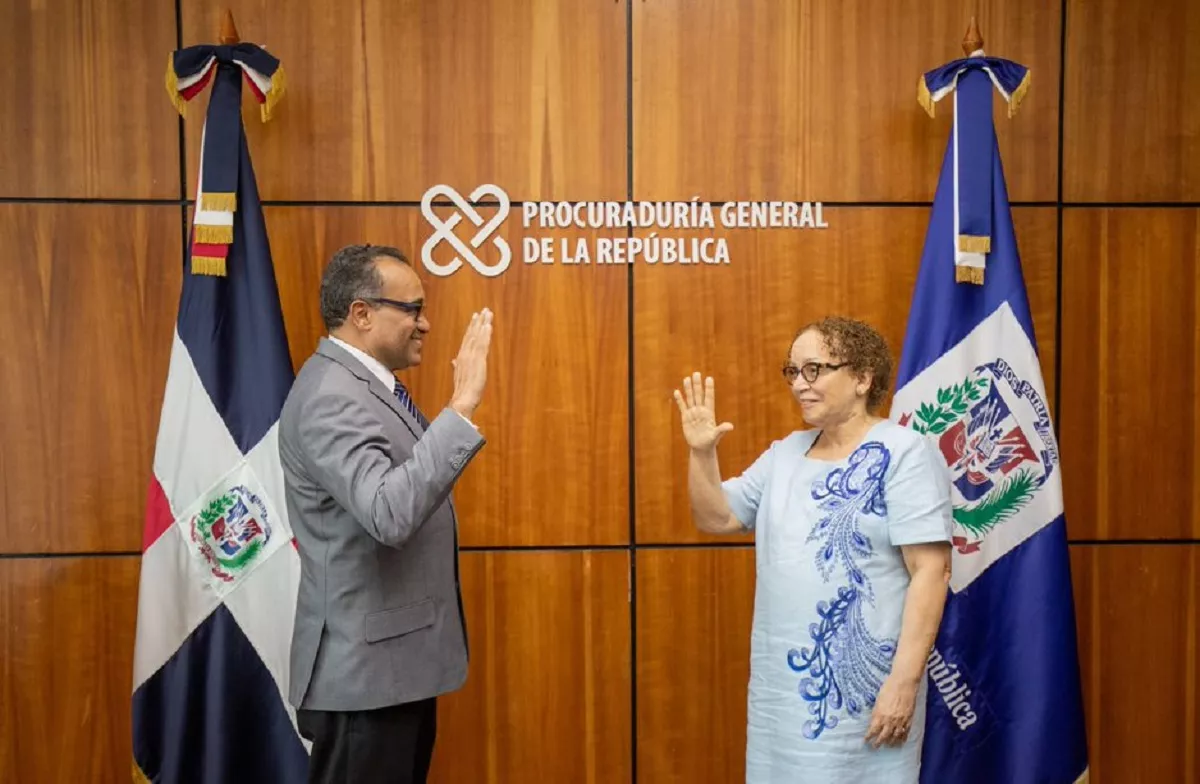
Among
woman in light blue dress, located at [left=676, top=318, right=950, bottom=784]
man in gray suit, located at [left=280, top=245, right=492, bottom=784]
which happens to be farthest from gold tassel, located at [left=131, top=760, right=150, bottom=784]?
woman in light blue dress, located at [left=676, top=318, right=950, bottom=784]

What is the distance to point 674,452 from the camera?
3031 millimetres

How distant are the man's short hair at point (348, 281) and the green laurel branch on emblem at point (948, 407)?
1621 mm

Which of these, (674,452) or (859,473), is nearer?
(859,473)

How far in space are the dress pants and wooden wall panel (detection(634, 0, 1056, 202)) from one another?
1.80m

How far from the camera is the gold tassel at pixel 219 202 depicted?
2.66 metres

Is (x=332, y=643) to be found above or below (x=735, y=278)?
below

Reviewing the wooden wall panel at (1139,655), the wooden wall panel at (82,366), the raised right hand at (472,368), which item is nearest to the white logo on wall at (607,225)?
the wooden wall panel at (82,366)

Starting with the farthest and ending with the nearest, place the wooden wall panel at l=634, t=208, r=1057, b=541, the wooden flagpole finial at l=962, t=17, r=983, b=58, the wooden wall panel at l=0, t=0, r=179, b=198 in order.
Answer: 1. the wooden wall panel at l=634, t=208, r=1057, b=541
2. the wooden wall panel at l=0, t=0, r=179, b=198
3. the wooden flagpole finial at l=962, t=17, r=983, b=58

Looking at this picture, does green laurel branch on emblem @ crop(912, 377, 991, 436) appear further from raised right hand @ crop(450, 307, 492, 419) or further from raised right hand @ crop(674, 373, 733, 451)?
raised right hand @ crop(450, 307, 492, 419)

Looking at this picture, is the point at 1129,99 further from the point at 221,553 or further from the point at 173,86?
the point at 221,553

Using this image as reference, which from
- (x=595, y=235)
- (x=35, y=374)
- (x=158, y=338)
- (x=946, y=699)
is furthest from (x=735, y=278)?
(x=35, y=374)

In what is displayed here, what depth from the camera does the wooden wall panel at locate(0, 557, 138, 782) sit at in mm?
2975

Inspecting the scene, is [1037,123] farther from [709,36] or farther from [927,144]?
[709,36]

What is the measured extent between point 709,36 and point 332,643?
2178mm
